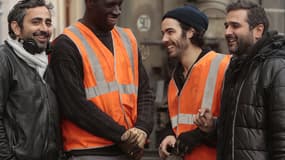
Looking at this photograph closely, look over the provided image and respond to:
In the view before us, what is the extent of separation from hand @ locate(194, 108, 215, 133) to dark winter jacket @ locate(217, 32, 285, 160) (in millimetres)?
433

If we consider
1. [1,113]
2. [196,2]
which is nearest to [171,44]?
[1,113]

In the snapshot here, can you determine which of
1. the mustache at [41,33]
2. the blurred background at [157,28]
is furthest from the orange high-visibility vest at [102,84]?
the blurred background at [157,28]

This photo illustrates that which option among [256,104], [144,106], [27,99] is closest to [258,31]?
[256,104]

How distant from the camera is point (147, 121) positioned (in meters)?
5.45

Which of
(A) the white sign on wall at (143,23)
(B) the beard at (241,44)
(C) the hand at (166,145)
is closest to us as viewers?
(B) the beard at (241,44)

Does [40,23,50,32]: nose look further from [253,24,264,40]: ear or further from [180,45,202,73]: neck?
[253,24,264,40]: ear

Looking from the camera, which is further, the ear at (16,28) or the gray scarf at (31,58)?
the ear at (16,28)

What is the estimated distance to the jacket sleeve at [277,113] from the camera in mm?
4664

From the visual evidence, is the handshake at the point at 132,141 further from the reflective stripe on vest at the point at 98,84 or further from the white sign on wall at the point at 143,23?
the white sign on wall at the point at 143,23

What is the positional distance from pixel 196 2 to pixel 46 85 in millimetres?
4577

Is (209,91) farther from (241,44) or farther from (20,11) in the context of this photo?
(20,11)

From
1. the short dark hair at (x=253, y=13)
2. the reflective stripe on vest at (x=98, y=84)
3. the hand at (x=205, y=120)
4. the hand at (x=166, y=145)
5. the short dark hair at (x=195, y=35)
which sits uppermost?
the short dark hair at (x=253, y=13)

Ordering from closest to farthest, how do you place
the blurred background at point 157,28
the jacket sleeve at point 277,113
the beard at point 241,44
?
the jacket sleeve at point 277,113, the beard at point 241,44, the blurred background at point 157,28

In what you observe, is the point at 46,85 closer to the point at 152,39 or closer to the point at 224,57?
the point at 224,57
